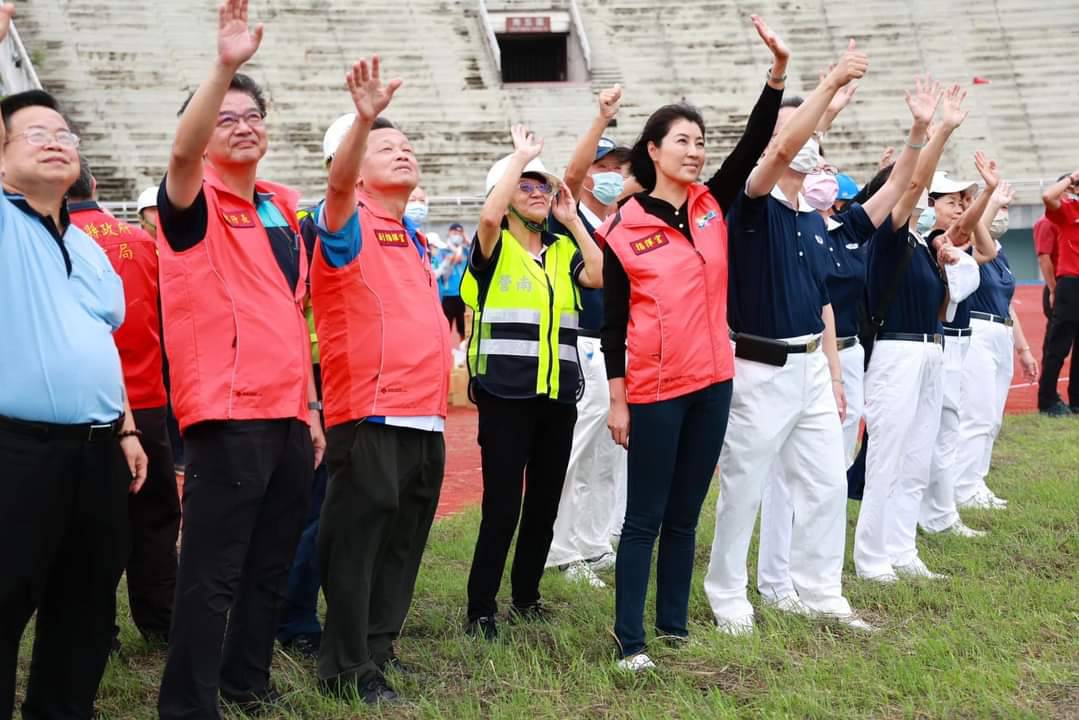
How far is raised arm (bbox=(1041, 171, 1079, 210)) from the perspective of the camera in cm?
1102

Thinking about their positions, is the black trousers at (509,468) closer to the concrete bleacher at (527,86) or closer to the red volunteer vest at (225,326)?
the red volunteer vest at (225,326)

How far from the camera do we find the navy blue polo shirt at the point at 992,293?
28.3ft

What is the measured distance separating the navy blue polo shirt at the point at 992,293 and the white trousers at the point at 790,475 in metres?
3.50

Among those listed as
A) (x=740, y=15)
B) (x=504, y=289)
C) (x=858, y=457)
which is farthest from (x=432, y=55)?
(x=504, y=289)

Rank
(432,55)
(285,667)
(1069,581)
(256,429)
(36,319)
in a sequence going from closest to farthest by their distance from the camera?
(36,319), (256,429), (285,667), (1069,581), (432,55)

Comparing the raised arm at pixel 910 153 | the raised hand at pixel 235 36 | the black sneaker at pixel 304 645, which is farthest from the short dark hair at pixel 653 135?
the black sneaker at pixel 304 645

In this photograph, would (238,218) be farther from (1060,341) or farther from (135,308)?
(1060,341)

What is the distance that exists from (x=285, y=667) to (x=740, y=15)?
2953 cm

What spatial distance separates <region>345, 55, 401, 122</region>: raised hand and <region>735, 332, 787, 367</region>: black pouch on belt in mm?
2038

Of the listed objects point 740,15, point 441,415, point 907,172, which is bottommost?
point 441,415

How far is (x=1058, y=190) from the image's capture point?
1141 centimetres

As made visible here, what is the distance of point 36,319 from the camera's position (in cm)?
373

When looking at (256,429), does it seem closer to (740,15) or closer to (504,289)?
(504,289)

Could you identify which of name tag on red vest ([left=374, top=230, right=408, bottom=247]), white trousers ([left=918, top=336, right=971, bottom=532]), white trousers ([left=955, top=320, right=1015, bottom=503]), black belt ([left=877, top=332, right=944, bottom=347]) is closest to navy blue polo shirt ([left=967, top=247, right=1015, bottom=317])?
white trousers ([left=955, top=320, right=1015, bottom=503])
